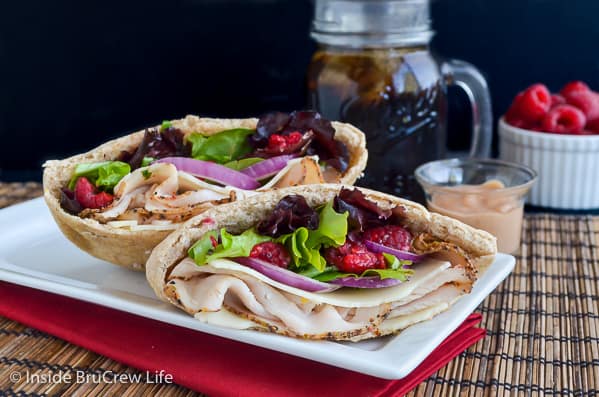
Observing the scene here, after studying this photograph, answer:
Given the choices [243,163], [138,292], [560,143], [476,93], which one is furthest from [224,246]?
[560,143]

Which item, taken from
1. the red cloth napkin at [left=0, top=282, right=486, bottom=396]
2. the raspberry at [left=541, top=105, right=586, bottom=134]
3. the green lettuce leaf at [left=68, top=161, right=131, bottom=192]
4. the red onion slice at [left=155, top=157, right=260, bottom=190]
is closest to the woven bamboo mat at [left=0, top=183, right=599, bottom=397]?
the red cloth napkin at [left=0, top=282, right=486, bottom=396]

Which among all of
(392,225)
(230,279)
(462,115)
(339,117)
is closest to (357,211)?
(392,225)

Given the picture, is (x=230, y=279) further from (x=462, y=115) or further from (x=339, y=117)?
(x=462, y=115)

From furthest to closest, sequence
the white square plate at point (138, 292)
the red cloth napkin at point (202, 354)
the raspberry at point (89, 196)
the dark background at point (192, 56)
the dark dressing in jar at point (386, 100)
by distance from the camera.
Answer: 1. the dark background at point (192, 56)
2. the dark dressing in jar at point (386, 100)
3. the raspberry at point (89, 196)
4. the red cloth napkin at point (202, 354)
5. the white square plate at point (138, 292)

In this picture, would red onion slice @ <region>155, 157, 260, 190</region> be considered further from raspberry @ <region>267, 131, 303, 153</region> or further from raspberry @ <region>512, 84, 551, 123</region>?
raspberry @ <region>512, 84, 551, 123</region>

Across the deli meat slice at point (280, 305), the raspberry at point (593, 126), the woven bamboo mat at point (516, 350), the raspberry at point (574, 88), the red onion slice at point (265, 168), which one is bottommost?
the woven bamboo mat at point (516, 350)

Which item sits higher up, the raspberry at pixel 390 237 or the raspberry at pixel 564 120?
the raspberry at pixel 390 237

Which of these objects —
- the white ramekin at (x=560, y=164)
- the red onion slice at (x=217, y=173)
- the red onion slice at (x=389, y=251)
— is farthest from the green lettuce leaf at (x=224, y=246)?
the white ramekin at (x=560, y=164)

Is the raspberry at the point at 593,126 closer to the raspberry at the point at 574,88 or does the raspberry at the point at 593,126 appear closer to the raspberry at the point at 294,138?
the raspberry at the point at 574,88

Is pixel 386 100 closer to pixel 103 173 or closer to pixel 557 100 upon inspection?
pixel 557 100
